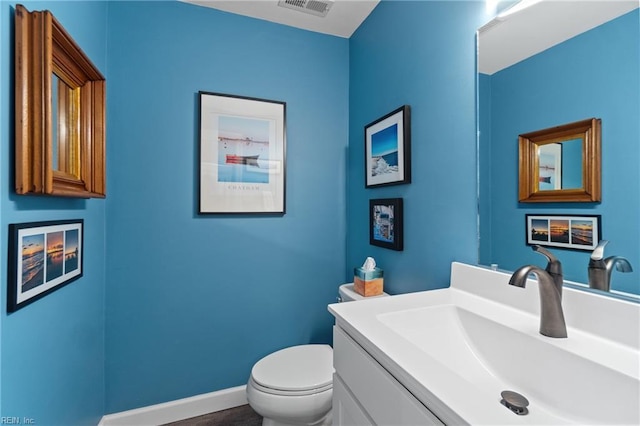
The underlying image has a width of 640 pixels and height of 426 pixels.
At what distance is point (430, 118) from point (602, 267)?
0.83 meters

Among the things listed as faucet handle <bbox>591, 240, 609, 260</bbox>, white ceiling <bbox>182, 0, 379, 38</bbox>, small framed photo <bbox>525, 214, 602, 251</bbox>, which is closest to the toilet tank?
small framed photo <bbox>525, 214, 602, 251</bbox>

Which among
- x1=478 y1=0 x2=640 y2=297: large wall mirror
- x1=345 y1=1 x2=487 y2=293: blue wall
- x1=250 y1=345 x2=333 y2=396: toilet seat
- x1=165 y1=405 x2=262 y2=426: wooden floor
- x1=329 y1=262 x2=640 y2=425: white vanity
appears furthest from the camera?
x1=165 y1=405 x2=262 y2=426: wooden floor

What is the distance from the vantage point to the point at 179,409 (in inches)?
66.6

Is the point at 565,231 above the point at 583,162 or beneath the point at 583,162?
beneath

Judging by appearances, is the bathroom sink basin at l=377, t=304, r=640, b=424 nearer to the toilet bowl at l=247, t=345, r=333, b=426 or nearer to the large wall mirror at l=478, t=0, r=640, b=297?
the large wall mirror at l=478, t=0, r=640, b=297

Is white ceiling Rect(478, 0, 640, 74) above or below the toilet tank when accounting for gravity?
above

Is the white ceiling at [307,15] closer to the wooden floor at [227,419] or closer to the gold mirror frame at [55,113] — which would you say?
the gold mirror frame at [55,113]

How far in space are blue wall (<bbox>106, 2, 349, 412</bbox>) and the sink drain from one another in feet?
4.52

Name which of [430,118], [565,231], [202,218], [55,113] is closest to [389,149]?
[430,118]

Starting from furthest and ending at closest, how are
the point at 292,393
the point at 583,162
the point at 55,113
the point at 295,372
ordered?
the point at 295,372
the point at 292,393
the point at 55,113
the point at 583,162

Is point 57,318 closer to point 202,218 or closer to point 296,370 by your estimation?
point 202,218

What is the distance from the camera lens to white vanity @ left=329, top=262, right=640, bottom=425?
574 mm

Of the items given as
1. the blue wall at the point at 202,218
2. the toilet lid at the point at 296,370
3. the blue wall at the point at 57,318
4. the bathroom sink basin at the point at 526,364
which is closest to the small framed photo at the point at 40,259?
the blue wall at the point at 57,318

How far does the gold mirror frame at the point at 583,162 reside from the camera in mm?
770
